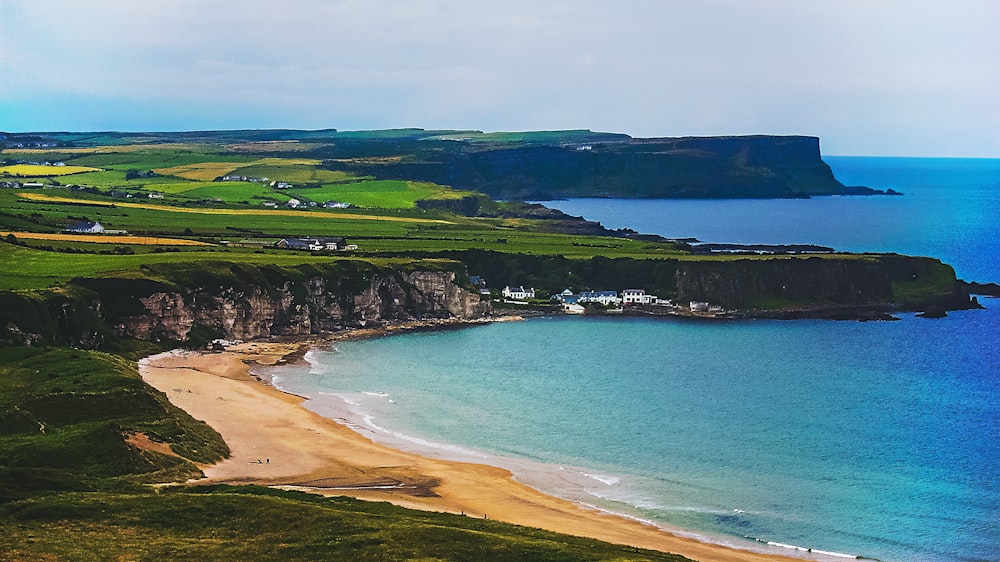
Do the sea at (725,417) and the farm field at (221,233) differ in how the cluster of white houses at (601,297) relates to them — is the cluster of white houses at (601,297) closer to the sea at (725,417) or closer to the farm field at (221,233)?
the sea at (725,417)

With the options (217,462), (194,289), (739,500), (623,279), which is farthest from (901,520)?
(623,279)

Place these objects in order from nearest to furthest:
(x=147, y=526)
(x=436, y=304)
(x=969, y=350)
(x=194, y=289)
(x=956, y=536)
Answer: (x=147, y=526) → (x=956, y=536) → (x=194, y=289) → (x=969, y=350) → (x=436, y=304)

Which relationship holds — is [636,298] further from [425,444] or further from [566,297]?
[425,444]

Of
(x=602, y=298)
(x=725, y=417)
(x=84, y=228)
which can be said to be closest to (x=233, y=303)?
(x=84, y=228)

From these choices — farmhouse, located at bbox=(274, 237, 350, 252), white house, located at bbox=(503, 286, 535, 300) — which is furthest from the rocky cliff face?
farmhouse, located at bbox=(274, 237, 350, 252)

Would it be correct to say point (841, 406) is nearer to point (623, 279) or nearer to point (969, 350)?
point (969, 350)
